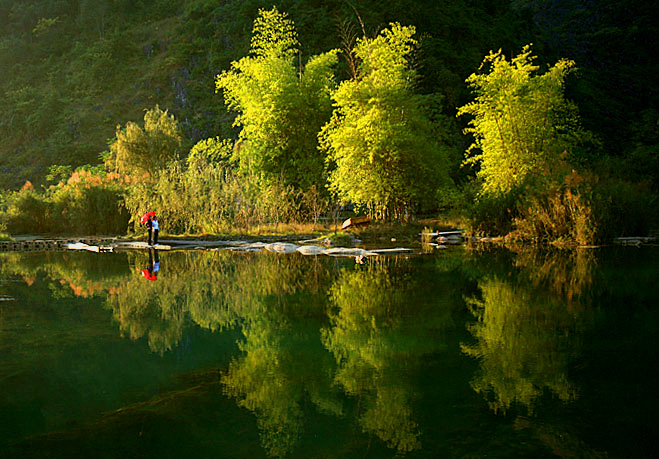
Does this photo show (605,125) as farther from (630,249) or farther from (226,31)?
(226,31)

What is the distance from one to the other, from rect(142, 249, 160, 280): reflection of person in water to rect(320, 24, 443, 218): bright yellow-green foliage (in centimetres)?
687

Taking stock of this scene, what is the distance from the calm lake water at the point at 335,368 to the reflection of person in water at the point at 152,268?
43.2 inches

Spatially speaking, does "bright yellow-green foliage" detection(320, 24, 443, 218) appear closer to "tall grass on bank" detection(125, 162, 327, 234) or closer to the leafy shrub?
"tall grass on bank" detection(125, 162, 327, 234)

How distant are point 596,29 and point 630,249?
141 ft

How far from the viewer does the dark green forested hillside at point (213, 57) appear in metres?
36.4

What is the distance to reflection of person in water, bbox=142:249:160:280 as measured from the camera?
9.37m

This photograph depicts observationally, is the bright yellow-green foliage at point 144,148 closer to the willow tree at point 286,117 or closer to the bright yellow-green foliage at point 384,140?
the willow tree at point 286,117

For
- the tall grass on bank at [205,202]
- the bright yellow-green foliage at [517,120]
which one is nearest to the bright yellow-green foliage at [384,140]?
the bright yellow-green foliage at [517,120]

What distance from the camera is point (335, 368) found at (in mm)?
4121

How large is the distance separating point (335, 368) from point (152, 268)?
286 inches

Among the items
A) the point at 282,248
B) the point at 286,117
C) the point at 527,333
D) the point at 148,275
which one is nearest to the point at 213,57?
the point at 286,117

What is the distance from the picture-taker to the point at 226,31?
168ft

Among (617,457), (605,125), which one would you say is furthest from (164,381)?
(605,125)

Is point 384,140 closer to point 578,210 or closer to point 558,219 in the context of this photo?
point 558,219
